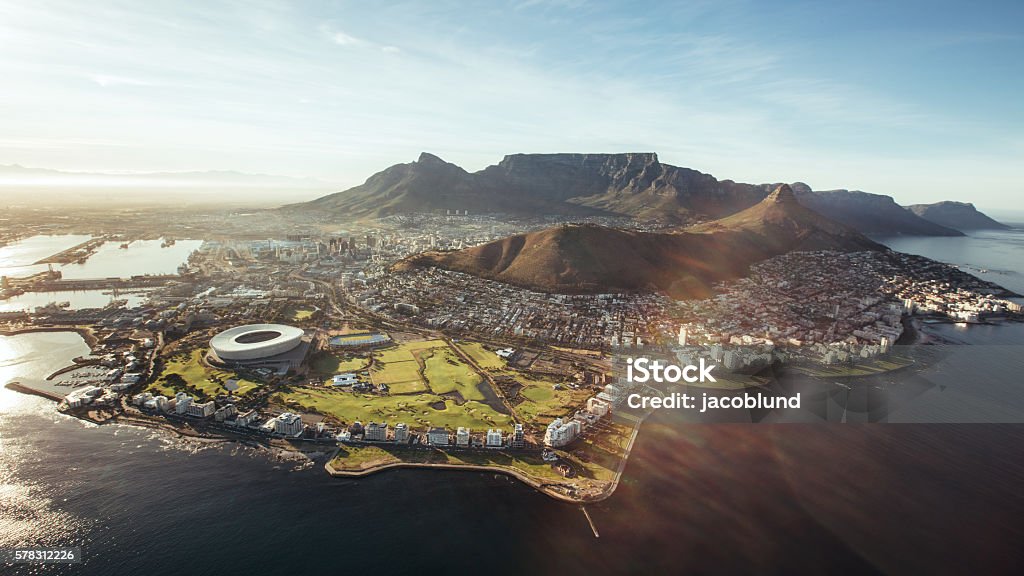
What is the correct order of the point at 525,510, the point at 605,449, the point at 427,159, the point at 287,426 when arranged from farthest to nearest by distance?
Result: the point at 427,159, the point at 287,426, the point at 605,449, the point at 525,510

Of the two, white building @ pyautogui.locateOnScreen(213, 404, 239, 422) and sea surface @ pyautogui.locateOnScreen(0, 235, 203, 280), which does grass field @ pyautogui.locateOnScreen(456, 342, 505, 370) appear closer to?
white building @ pyautogui.locateOnScreen(213, 404, 239, 422)

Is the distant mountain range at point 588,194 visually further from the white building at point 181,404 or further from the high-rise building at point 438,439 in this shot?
the high-rise building at point 438,439

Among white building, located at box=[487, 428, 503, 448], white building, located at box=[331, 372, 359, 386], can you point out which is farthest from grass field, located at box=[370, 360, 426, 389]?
white building, located at box=[487, 428, 503, 448]

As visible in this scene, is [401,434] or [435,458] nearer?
[435,458]

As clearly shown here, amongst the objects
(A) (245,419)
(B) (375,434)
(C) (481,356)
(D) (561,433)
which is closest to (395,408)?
(B) (375,434)

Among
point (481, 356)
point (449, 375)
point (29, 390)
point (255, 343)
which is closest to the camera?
point (29, 390)

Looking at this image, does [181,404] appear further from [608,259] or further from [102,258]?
[102,258]

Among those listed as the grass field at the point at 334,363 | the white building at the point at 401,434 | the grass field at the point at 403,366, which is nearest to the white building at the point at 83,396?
the grass field at the point at 334,363

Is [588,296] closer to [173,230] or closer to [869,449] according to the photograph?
[869,449]

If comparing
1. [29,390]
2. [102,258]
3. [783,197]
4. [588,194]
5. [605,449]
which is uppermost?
[588,194]
